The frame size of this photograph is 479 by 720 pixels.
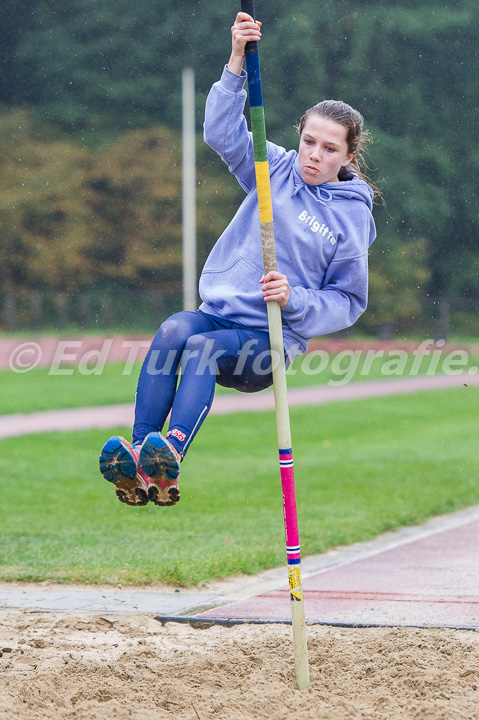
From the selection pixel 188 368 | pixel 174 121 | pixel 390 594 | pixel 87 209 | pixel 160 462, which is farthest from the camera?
pixel 87 209

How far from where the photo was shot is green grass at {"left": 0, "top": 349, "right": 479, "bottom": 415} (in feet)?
61.0

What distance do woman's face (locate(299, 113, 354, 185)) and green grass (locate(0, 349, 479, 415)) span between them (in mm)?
12601

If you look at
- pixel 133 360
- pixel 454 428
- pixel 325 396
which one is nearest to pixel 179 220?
pixel 133 360

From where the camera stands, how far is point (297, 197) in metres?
4.57

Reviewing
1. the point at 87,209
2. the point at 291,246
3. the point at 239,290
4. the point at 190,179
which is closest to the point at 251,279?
the point at 239,290

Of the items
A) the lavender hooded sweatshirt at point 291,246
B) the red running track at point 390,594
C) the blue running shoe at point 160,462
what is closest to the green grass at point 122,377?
the red running track at point 390,594

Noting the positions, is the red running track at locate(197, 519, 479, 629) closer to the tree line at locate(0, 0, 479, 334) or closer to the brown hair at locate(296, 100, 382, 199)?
the brown hair at locate(296, 100, 382, 199)

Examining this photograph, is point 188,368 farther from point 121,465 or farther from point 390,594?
point 390,594

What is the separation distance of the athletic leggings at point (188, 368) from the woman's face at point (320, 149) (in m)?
0.73

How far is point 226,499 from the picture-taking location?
10055mm

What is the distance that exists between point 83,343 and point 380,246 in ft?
36.7

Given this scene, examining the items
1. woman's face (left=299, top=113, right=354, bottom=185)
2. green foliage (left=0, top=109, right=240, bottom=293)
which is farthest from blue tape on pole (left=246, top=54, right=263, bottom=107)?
green foliage (left=0, top=109, right=240, bottom=293)

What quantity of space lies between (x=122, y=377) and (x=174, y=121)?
16717mm

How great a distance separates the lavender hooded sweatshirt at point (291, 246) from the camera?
176 inches
